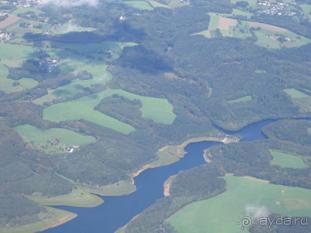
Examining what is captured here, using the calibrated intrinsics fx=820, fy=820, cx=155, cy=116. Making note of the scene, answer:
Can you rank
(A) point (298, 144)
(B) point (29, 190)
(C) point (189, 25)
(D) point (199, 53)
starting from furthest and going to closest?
(C) point (189, 25) → (D) point (199, 53) → (A) point (298, 144) → (B) point (29, 190)

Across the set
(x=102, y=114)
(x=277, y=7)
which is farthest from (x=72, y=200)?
(x=277, y=7)

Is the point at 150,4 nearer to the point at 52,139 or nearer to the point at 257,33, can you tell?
the point at 257,33

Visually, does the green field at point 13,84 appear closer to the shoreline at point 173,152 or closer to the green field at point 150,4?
the shoreline at point 173,152

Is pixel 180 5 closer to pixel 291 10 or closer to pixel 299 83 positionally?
pixel 291 10

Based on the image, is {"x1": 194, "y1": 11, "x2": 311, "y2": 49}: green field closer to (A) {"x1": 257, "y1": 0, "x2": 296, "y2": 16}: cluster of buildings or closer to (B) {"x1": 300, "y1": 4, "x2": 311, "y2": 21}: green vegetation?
(A) {"x1": 257, "y1": 0, "x2": 296, "y2": 16}: cluster of buildings

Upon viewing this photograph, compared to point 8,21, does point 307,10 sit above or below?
above

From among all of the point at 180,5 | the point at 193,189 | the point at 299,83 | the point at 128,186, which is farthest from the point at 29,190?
the point at 180,5
